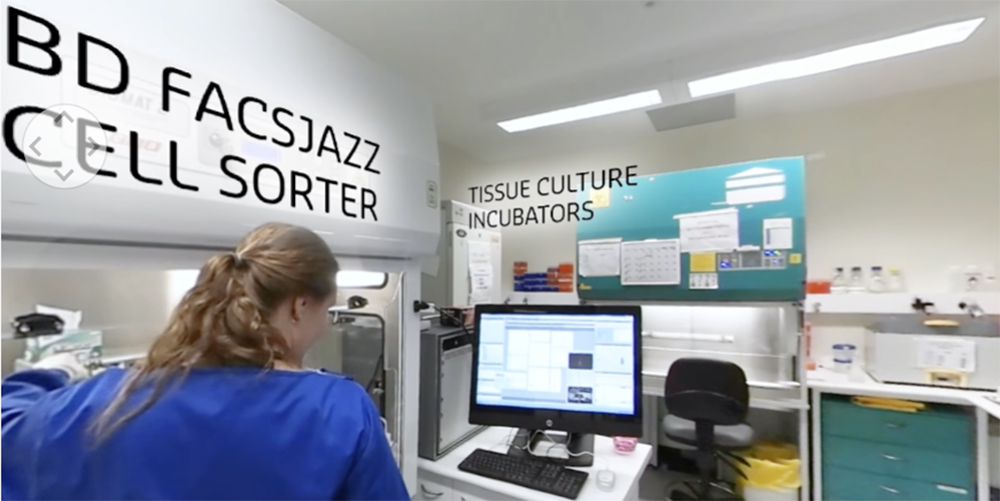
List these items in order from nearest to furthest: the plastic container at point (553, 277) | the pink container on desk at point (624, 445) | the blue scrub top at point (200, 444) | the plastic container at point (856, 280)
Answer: the blue scrub top at point (200, 444) → the pink container on desk at point (624, 445) → the plastic container at point (856, 280) → the plastic container at point (553, 277)

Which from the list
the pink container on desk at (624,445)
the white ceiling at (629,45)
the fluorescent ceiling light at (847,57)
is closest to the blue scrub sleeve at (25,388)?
the pink container on desk at (624,445)

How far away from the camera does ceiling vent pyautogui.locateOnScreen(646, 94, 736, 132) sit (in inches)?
117

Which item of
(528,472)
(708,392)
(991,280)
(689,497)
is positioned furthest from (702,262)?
(528,472)

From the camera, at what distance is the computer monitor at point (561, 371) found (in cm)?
143

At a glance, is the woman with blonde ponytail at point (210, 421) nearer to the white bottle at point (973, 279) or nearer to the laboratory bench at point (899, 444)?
the laboratory bench at point (899, 444)

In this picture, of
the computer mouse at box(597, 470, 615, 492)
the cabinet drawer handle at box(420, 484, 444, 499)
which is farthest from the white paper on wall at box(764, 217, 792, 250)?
the cabinet drawer handle at box(420, 484, 444, 499)

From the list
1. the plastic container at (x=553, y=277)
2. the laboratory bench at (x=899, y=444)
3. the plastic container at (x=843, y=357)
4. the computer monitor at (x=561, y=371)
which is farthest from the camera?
the plastic container at (x=553, y=277)

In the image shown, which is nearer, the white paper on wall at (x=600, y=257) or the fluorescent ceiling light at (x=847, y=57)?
the fluorescent ceiling light at (x=847, y=57)

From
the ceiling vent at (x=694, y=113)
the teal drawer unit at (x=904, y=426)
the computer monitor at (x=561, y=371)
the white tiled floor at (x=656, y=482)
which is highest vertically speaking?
the ceiling vent at (x=694, y=113)

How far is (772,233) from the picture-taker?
2555 millimetres

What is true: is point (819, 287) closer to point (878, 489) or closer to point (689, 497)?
point (878, 489)

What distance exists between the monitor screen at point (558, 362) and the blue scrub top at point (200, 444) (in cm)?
80
